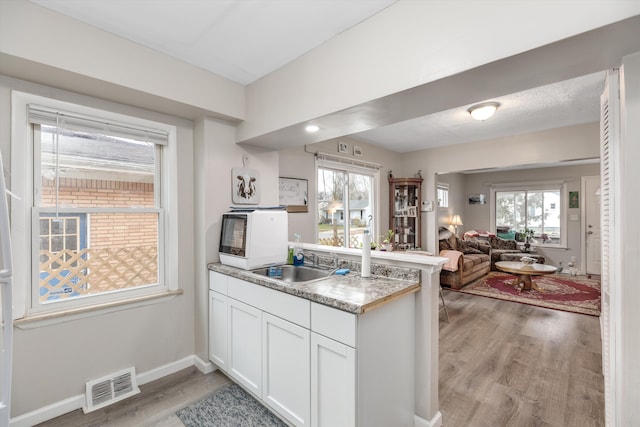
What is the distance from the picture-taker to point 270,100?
2.33 metres

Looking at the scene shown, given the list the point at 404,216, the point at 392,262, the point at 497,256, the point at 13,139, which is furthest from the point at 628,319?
Result: the point at 497,256

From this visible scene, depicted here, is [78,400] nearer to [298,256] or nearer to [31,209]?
[31,209]

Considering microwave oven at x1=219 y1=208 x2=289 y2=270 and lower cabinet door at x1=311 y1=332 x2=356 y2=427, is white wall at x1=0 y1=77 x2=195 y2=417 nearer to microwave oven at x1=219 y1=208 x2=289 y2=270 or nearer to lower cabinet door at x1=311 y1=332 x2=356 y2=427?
microwave oven at x1=219 y1=208 x2=289 y2=270

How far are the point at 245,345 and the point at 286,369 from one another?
Result: 18.7 inches

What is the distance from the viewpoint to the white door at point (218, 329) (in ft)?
7.55

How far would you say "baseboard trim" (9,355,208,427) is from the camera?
6.02 ft

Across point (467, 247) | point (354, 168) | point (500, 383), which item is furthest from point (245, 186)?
point (467, 247)

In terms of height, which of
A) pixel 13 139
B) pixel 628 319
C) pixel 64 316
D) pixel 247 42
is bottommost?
pixel 64 316

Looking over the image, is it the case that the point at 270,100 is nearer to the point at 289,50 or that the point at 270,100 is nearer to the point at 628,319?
the point at 289,50

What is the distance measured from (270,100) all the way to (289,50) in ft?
1.40

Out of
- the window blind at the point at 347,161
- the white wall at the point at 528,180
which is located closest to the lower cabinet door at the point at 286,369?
the window blind at the point at 347,161

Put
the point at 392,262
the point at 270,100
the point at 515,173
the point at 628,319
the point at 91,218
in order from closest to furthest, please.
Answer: the point at 628,319
the point at 392,262
the point at 91,218
the point at 270,100
the point at 515,173

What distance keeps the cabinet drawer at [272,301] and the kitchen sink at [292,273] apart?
189mm

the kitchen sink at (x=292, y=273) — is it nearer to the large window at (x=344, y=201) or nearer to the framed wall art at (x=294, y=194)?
the framed wall art at (x=294, y=194)
